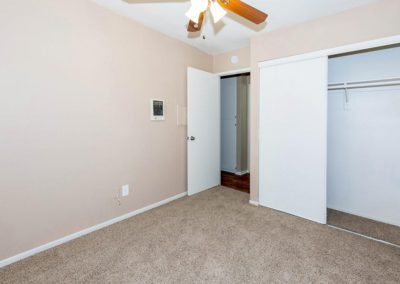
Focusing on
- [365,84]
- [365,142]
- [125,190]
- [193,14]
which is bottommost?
[125,190]

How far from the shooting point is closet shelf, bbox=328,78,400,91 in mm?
2314

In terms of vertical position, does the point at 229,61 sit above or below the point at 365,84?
above

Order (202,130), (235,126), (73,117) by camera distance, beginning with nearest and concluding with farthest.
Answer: (73,117)
(202,130)
(235,126)

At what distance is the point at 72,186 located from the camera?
6.90ft

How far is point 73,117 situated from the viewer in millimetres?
2070

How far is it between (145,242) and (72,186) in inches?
35.4

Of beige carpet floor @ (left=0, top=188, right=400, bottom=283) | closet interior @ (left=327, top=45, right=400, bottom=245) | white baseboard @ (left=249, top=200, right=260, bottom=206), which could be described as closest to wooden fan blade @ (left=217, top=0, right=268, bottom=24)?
closet interior @ (left=327, top=45, right=400, bottom=245)

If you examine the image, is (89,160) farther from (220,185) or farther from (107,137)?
(220,185)

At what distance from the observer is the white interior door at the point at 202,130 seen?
3.25 meters

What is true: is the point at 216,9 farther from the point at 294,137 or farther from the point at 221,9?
the point at 294,137

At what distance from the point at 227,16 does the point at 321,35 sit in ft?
3.47

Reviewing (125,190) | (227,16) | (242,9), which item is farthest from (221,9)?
(125,190)

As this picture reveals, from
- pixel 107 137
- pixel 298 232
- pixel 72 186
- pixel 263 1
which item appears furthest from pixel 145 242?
pixel 263 1

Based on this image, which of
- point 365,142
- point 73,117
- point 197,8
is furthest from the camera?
point 365,142
